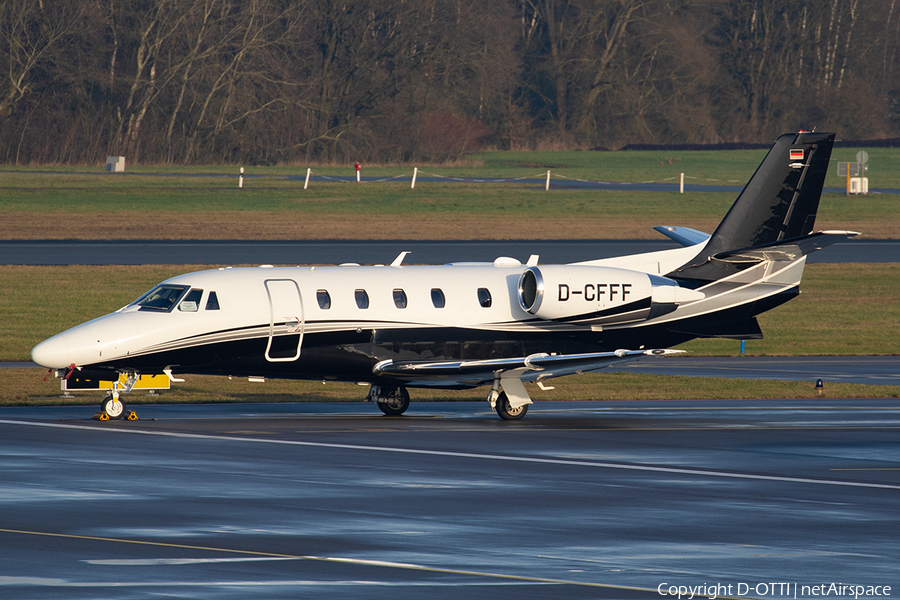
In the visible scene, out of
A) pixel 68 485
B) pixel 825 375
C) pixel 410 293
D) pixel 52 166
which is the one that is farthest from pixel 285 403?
pixel 52 166

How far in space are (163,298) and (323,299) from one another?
3299 mm

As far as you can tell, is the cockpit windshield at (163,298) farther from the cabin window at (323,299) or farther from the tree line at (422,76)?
the tree line at (422,76)

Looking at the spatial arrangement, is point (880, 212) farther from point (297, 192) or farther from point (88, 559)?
point (88, 559)

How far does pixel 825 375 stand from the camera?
36531 mm

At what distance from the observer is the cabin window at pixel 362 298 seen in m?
28.3

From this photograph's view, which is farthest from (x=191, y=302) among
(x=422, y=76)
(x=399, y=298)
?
(x=422, y=76)

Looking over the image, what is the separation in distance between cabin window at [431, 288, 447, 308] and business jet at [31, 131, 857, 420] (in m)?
0.05

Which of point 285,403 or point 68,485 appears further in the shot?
point 285,403

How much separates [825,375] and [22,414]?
21.0 meters

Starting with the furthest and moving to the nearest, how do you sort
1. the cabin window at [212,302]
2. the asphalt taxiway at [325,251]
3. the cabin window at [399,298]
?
1. the asphalt taxiway at [325,251]
2. the cabin window at [399,298]
3. the cabin window at [212,302]

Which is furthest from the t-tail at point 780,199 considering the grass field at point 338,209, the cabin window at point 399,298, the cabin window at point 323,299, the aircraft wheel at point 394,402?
the grass field at point 338,209

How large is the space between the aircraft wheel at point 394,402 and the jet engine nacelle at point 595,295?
3.38 metres

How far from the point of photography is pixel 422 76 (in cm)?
12219

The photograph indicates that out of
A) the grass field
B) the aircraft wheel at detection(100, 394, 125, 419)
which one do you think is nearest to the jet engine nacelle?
the aircraft wheel at detection(100, 394, 125, 419)
